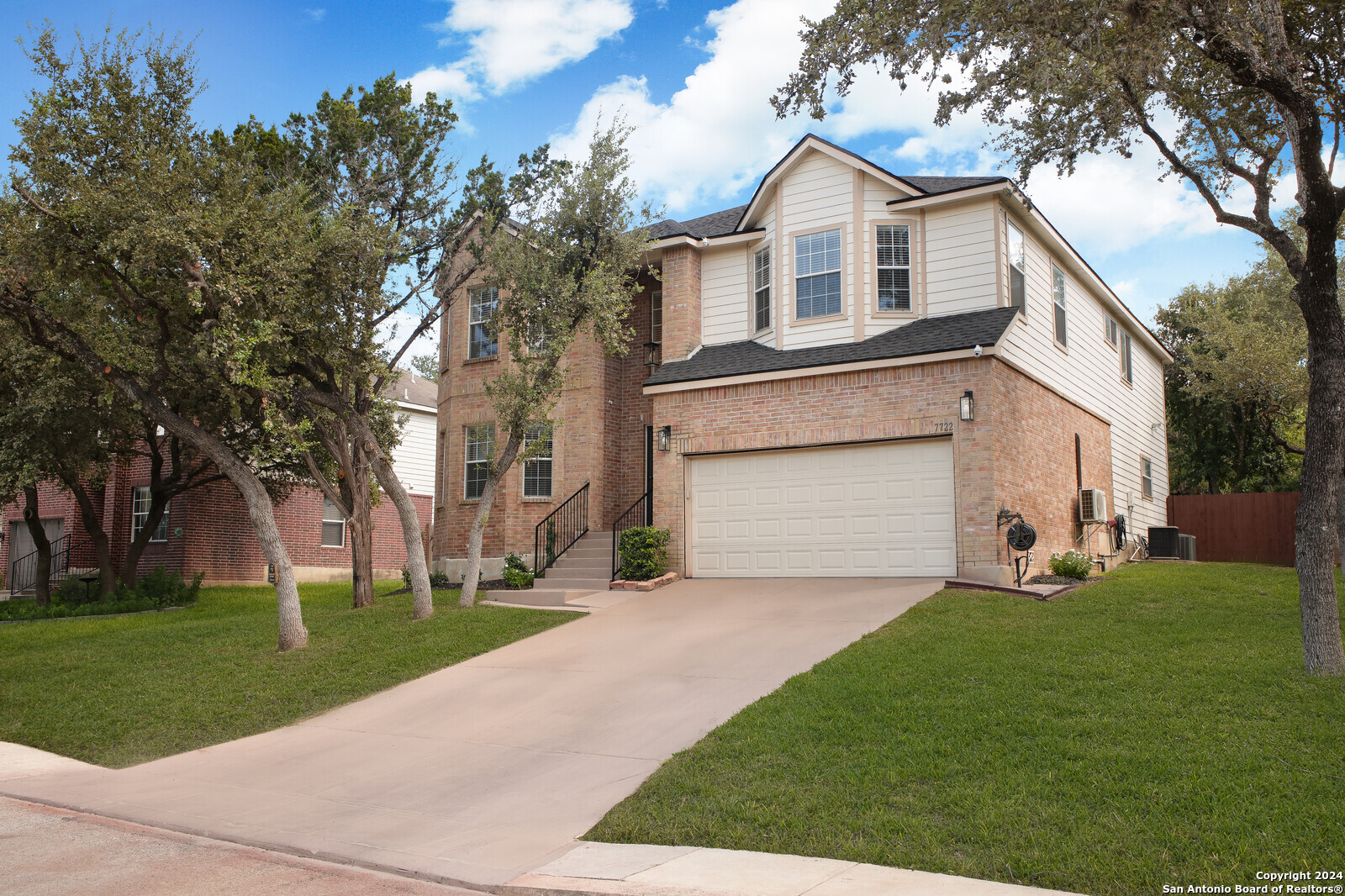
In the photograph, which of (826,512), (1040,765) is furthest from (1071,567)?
(1040,765)

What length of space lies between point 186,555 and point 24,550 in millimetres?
9222

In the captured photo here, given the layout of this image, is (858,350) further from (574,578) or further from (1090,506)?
(574,578)

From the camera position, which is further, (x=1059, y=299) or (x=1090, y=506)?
(x=1059, y=299)

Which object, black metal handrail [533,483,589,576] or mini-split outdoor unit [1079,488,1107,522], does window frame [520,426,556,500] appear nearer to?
black metal handrail [533,483,589,576]

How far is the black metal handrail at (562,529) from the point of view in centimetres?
1681

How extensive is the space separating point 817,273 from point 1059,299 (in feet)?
15.9

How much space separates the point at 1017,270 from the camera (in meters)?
14.8

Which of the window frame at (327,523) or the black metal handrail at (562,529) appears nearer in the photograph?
the black metal handrail at (562,529)

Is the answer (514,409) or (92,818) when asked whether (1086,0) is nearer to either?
(514,409)

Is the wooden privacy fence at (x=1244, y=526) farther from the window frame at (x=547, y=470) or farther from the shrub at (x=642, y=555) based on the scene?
the window frame at (x=547, y=470)

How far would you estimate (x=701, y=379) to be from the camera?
1532cm

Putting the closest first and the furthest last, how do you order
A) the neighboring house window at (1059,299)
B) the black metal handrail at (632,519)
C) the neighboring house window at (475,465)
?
1. the black metal handrail at (632,519)
2. the neighboring house window at (1059,299)
3. the neighboring house window at (475,465)

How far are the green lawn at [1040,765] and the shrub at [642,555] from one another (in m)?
6.01

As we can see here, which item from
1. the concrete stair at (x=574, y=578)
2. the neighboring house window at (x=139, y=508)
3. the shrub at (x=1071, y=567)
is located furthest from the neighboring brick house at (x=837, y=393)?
the neighboring house window at (x=139, y=508)
